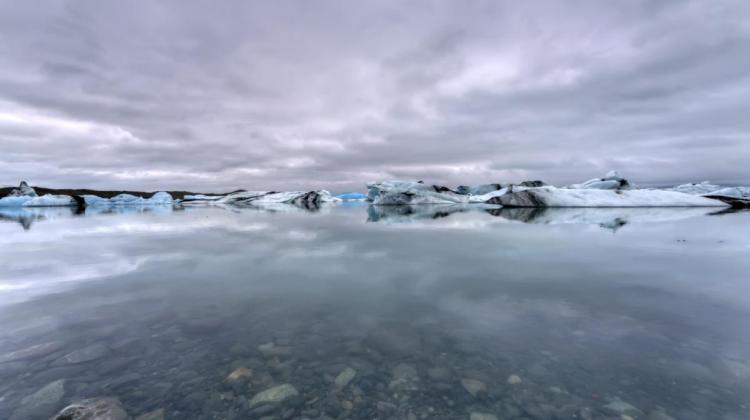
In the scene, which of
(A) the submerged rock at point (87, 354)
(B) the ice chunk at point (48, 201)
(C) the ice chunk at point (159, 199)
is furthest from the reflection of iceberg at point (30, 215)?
(C) the ice chunk at point (159, 199)

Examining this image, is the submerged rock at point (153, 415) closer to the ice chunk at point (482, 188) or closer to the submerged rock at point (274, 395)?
the submerged rock at point (274, 395)

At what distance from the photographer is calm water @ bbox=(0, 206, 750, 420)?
1.76 meters

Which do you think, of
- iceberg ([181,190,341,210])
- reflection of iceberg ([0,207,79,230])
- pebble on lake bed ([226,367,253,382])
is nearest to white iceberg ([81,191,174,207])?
iceberg ([181,190,341,210])

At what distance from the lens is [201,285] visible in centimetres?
392

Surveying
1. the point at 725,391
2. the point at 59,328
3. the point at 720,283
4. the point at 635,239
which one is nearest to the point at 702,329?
the point at 725,391

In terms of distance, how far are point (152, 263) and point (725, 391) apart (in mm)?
6520

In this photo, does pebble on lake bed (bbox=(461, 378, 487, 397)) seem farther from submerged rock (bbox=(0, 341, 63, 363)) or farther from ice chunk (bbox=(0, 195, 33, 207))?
ice chunk (bbox=(0, 195, 33, 207))

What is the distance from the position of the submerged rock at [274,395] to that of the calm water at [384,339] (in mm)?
12

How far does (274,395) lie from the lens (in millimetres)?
1833

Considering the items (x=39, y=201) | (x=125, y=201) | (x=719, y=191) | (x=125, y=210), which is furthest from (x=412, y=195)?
(x=125, y=201)

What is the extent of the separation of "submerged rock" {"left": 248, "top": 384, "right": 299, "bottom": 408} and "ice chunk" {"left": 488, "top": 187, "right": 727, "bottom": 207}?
24.5 meters

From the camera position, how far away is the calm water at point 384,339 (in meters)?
1.76

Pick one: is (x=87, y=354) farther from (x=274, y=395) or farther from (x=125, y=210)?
(x=125, y=210)

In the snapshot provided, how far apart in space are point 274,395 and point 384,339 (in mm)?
911
